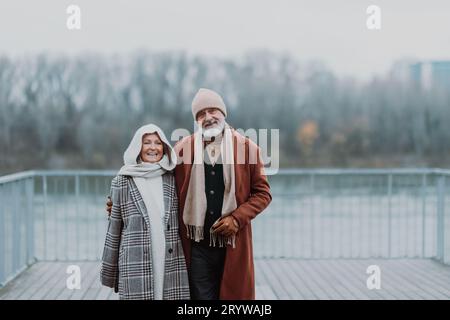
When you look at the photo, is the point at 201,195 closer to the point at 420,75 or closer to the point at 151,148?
the point at 151,148

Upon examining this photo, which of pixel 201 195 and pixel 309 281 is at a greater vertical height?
pixel 201 195

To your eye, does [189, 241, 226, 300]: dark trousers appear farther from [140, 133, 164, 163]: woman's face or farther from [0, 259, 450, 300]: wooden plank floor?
[0, 259, 450, 300]: wooden plank floor

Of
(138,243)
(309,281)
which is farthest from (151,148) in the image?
(309,281)

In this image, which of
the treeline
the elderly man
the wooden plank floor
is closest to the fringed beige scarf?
the elderly man

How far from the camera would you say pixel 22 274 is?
192 inches

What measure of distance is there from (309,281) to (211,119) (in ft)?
8.01

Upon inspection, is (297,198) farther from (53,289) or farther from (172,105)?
(172,105)

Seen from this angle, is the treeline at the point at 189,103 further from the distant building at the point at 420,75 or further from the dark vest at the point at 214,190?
the dark vest at the point at 214,190

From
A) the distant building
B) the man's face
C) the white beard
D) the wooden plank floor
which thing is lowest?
the wooden plank floor

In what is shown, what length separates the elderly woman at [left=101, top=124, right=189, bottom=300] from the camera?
2518 millimetres

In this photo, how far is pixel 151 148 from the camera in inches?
99.9

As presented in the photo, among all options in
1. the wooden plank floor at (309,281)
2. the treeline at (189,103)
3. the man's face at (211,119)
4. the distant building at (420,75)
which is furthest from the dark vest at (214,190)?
the distant building at (420,75)

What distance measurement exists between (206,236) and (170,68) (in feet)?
62.2

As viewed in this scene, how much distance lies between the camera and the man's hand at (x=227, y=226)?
2.48 m
